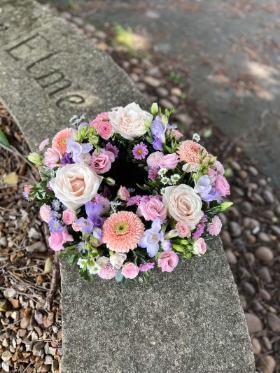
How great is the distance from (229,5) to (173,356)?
154 inches

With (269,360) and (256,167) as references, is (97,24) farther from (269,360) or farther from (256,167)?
(269,360)

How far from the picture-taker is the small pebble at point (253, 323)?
2508 millimetres

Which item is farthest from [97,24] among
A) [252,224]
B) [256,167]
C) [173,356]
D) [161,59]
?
[173,356]

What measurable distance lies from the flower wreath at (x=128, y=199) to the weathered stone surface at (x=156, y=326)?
162 millimetres

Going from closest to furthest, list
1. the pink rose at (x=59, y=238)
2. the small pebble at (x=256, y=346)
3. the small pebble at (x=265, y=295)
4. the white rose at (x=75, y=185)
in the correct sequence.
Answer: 1. the white rose at (x=75, y=185)
2. the pink rose at (x=59, y=238)
3. the small pebble at (x=256, y=346)
4. the small pebble at (x=265, y=295)

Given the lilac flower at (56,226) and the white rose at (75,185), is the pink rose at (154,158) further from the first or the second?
the lilac flower at (56,226)

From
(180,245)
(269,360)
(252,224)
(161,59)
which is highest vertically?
(180,245)

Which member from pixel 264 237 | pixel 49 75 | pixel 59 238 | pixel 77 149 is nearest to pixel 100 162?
pixel 77 149

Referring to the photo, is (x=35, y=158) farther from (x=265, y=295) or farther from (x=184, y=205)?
(x=265, y=295)

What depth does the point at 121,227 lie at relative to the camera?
1562 millimetres

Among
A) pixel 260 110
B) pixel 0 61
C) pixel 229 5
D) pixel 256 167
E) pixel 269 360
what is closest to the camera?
pixel 269 360

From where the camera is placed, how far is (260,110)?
11.8 feet

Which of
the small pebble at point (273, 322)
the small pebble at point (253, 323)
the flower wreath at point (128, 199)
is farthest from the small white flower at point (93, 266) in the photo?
the small pebble at point (273, 322)

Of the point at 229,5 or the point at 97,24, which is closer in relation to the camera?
the point at 97,24
